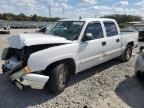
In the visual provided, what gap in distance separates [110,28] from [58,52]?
3.11 metres

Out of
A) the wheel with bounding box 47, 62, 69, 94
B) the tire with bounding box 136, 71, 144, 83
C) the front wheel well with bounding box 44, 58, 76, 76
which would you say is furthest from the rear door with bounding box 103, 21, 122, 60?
the wheel with bounding box 47, 62, 69, 94

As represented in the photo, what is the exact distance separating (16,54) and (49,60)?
0.93 m

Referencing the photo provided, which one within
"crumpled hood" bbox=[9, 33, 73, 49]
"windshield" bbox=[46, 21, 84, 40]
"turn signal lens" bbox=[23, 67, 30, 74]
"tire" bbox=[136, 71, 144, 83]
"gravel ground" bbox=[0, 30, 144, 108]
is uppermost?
"windshield" bbox=[46, 21, 84, 40]

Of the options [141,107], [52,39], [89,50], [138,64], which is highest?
[52,39]

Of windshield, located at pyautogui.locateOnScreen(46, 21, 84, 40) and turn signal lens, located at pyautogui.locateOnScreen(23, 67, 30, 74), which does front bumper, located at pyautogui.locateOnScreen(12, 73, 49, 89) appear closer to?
turn signal lens, located at pyautogui.locateOnScreen(23, 67, 30, 74)

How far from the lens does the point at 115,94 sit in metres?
5.57

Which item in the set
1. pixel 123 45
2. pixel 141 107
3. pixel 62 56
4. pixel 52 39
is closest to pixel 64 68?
pixel 62 56

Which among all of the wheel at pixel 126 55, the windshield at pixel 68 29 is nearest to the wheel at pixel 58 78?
the windshield at pixel 68 29

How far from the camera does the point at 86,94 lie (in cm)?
547

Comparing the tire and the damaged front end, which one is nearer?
the damaged front end

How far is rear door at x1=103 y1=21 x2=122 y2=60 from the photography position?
725cm

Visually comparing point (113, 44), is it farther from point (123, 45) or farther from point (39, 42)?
point (39, 42)

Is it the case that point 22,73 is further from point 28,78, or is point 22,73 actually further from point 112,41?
point 112,41

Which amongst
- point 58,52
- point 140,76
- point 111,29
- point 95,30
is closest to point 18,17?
point 111,29
